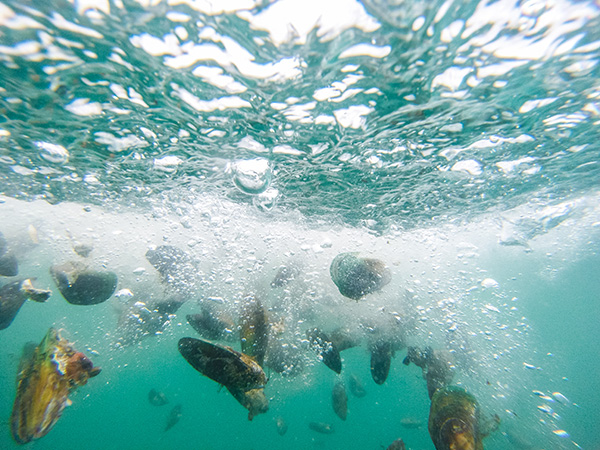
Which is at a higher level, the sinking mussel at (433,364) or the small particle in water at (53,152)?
the small particle in water at (53,152)

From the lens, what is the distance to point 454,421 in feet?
18.6

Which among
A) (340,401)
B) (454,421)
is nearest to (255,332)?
(454,421)

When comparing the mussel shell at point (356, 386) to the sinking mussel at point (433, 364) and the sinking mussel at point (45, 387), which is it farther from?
the sinking mussel at point (45, 387)

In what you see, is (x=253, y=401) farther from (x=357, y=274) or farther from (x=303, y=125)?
(x=303, y=125)

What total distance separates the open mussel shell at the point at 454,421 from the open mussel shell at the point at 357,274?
367 cm

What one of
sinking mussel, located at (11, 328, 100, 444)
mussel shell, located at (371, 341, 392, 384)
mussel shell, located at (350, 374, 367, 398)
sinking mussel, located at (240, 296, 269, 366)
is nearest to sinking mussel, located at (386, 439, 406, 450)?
mussel shell, located at (371, 341, 392, 384)

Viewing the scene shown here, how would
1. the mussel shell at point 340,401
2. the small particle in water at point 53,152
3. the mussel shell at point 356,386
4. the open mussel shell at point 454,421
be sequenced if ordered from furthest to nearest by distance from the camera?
1. the mussel shell at point 356,386
2. the mussel shell at point 340,401
3. the small particle in water at point 53,152
4. the open mussel shell at point 454,421

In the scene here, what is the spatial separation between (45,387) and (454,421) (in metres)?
8.36

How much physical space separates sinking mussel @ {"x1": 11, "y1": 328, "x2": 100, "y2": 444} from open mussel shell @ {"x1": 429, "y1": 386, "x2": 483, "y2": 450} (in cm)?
780

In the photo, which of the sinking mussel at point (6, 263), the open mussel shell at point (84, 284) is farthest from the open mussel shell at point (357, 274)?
the sinking mussel at point (6, 263)

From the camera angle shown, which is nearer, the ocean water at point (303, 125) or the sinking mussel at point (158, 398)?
the ocean water at point (303, 125)

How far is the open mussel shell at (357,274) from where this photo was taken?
8.73 metres

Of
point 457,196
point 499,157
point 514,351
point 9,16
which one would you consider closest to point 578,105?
point 499,157

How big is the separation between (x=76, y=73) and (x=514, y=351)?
88.9 m
